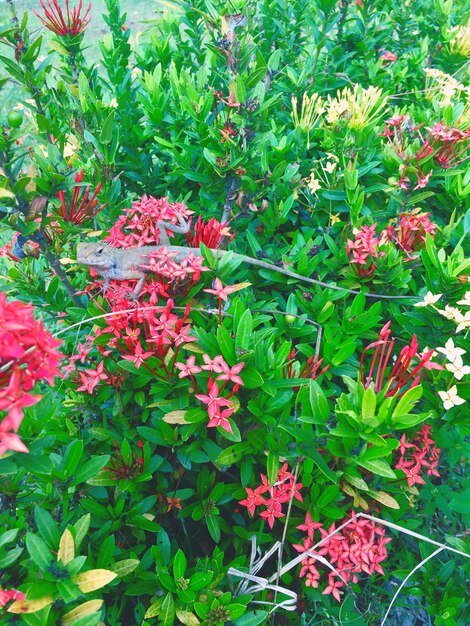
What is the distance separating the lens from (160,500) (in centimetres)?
147

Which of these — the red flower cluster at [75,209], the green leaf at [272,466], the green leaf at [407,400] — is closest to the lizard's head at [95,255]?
the red flower cluster at [75,209]

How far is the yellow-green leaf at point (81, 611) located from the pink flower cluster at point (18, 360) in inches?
18.1

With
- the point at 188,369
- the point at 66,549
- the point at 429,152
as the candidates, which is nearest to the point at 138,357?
the point at 188,369

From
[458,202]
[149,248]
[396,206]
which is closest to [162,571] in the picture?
[149,248]

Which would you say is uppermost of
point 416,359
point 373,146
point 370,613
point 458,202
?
point 373,146

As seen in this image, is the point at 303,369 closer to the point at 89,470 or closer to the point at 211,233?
the point at 211,233

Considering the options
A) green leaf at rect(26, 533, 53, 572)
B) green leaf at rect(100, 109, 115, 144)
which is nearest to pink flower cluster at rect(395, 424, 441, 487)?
green leaf at rect(26, 533, 53, 572)

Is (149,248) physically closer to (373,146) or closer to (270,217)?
(270,217)

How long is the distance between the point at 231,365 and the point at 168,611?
65 cm

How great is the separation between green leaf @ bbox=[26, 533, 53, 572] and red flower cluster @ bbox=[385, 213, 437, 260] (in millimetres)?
1428

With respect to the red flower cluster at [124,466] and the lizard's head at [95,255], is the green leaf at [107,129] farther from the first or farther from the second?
the red flower cluster at [124,466]

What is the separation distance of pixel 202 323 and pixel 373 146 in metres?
1.18

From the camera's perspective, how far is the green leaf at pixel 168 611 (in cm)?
118

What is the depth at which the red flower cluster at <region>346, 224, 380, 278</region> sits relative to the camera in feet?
5.17
